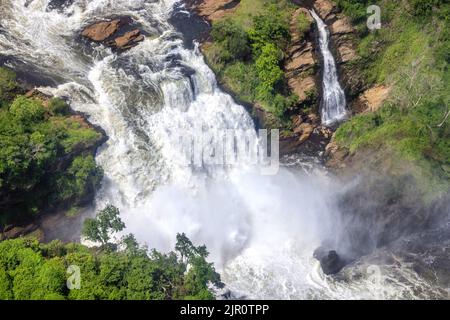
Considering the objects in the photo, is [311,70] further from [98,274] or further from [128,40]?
[98,274]

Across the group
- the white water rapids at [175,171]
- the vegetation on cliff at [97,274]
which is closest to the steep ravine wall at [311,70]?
the white water rapids at [175,171]

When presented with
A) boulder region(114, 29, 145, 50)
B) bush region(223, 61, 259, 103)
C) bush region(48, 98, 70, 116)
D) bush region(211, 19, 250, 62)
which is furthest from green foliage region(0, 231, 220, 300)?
bush region(211, 19, 250, 62)

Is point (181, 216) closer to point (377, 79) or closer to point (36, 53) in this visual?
point (36, 53)

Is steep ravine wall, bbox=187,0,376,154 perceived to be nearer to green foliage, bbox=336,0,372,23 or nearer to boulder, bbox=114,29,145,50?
green foliage, bbox=336,0,372,23

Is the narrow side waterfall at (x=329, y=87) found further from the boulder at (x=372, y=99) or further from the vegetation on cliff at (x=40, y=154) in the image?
the vegetation on cliff at (x=40, y=154)

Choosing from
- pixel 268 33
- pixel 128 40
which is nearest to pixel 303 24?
pixel 268 33
